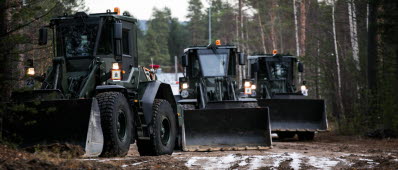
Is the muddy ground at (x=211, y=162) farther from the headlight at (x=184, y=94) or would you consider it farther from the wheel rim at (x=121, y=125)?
the headlight at (x=184, y=94)

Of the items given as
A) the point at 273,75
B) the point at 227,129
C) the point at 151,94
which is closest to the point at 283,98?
the point at 273,75

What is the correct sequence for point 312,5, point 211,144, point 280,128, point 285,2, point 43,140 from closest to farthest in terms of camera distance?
point 43,140, point 211,144, point 280,128, point 312,5, point 285,2

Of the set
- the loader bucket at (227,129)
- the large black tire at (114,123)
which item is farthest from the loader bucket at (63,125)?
the loader bucket at (227,129)

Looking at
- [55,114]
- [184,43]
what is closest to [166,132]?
[55,114]

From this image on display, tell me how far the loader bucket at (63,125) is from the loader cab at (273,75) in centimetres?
1294

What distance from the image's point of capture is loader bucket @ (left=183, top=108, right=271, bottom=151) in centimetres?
1421

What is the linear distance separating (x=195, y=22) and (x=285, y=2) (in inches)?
1523

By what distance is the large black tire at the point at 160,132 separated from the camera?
12.1m

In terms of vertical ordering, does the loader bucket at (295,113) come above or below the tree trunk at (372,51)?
below

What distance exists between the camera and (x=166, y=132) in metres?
12.9

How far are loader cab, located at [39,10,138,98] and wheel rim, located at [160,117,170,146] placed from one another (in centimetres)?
126

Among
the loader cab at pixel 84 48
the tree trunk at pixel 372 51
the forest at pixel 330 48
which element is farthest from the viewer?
the tree trunk at pixel 372 51

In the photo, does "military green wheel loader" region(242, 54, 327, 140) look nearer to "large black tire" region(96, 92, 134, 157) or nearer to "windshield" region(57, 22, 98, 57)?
"windshield" region(57, 22, 98, 57)

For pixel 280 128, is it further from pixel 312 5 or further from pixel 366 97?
pixel 312 5
